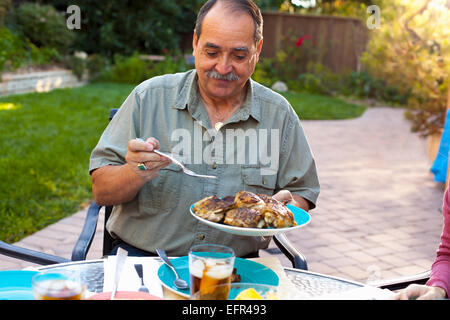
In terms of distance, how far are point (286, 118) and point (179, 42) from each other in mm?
14680

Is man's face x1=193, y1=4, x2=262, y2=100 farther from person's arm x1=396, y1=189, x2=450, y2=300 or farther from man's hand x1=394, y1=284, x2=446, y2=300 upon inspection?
man's hand x1=394, y1=284, x2=446, y2=300

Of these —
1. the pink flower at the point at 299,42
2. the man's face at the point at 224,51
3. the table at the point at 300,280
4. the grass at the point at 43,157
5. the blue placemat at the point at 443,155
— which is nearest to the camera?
the table at the point at 300,280

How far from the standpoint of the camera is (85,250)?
1.84 meters

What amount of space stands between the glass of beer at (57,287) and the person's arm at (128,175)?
0.57 m

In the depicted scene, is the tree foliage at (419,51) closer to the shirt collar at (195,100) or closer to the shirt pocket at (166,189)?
the shirt collar at (195,100)

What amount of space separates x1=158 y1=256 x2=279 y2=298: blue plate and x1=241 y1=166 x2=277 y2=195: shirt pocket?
52 cm

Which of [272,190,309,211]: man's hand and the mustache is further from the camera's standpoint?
the mustache

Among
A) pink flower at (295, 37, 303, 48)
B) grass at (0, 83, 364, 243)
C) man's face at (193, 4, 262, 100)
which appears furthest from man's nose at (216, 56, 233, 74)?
pink flower at (295, 37, 303, 48)

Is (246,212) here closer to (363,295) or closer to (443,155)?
(363,295)

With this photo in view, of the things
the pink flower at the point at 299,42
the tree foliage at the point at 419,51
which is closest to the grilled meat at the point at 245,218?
the tree foliage at the point at 419,51

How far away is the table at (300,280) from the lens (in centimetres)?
140

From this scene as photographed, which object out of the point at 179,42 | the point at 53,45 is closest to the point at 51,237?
the point at 53,45

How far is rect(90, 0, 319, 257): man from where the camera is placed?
194 cm
